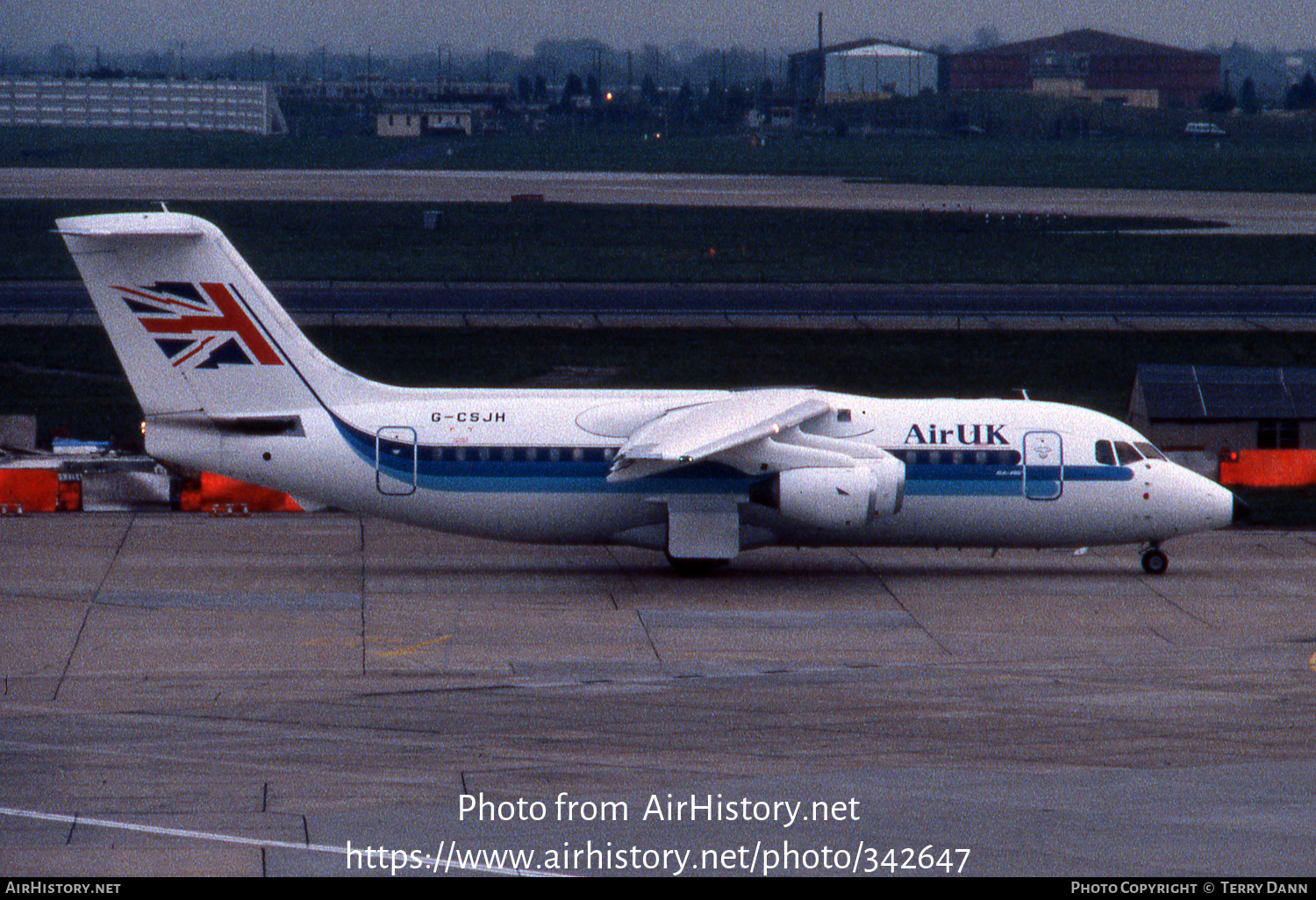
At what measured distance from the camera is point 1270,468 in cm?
3981

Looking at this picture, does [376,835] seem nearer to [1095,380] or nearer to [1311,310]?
[1095,380]

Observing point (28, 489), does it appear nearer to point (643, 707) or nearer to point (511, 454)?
point (511, 454)

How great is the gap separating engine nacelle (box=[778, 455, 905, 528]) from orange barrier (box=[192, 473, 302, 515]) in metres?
12.8

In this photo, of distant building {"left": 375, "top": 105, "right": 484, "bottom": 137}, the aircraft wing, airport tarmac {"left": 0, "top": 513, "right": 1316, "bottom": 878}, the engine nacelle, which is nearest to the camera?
airport tarmac {"left": 0, "top": 513, "right": 1316, "bottom": 878}

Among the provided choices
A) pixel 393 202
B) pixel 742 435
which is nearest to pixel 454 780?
pixel 742 435

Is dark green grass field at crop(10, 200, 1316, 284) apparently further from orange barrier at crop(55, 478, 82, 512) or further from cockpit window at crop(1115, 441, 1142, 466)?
cockpit window at crop(1115, 441, 1142, 466)

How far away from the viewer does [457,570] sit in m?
31.6

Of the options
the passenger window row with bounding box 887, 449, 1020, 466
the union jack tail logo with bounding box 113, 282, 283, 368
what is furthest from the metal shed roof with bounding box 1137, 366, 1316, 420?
the union jack tail logo with bounding box 113, 282, 283, 368

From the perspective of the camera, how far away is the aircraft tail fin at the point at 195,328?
30.0 m

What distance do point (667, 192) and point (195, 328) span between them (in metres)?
82.9

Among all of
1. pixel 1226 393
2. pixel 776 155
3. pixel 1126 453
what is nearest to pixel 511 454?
pixel 1126 453

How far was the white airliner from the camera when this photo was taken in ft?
98.6

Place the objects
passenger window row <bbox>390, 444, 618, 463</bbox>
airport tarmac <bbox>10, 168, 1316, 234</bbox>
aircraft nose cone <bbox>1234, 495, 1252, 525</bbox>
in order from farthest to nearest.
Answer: airport tarmac <bbox>10, 168, 1316, 234</bbox> → aircraft nose cone <bbox>1234, 495, 1252, 525</bbox> → passenger window row <bbox>390, 444, 618, 463</bbox>

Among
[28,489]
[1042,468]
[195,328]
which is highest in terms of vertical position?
[195,328]
